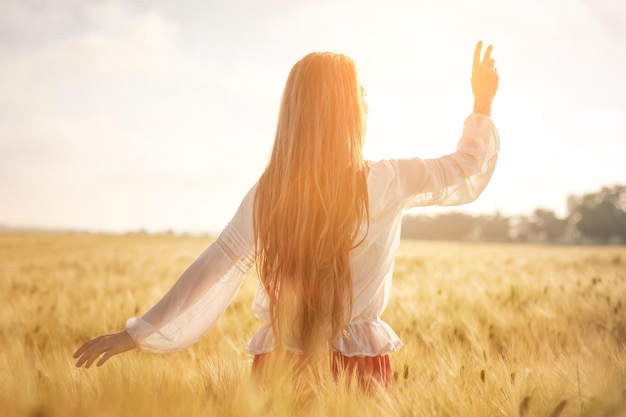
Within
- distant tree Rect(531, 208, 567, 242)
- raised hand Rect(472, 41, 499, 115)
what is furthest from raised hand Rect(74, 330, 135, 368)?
distant tree Rect(531, 208, 567, 242)

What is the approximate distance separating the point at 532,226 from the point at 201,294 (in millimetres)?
46976

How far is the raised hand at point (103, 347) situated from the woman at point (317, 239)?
1 centimetres

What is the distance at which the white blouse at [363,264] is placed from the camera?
6.06 ft

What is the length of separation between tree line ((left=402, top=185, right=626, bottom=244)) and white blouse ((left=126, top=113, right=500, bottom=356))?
40.7 meters

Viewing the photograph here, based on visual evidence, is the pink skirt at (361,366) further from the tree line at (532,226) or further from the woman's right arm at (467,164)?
the tree line at (532,226)

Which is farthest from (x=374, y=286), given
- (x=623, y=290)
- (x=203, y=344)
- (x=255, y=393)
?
(x=623, y=290)

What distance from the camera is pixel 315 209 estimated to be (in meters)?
1.86

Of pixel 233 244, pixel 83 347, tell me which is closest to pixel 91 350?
pixel 83 347

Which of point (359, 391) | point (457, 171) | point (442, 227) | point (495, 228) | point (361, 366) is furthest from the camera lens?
point (442, 227)

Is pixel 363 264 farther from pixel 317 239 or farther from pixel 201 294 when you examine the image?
pixel 201 294

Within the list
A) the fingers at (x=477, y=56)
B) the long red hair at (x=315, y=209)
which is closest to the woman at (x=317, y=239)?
the long red hair at (x=315, y=209)

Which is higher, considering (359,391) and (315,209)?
(315,209)

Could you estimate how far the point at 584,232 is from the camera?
1734 inches

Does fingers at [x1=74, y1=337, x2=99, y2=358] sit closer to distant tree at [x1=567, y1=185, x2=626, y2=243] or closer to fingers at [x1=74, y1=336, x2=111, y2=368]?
fingers at [x1=74, y1=336, x2=111, y2=368]
